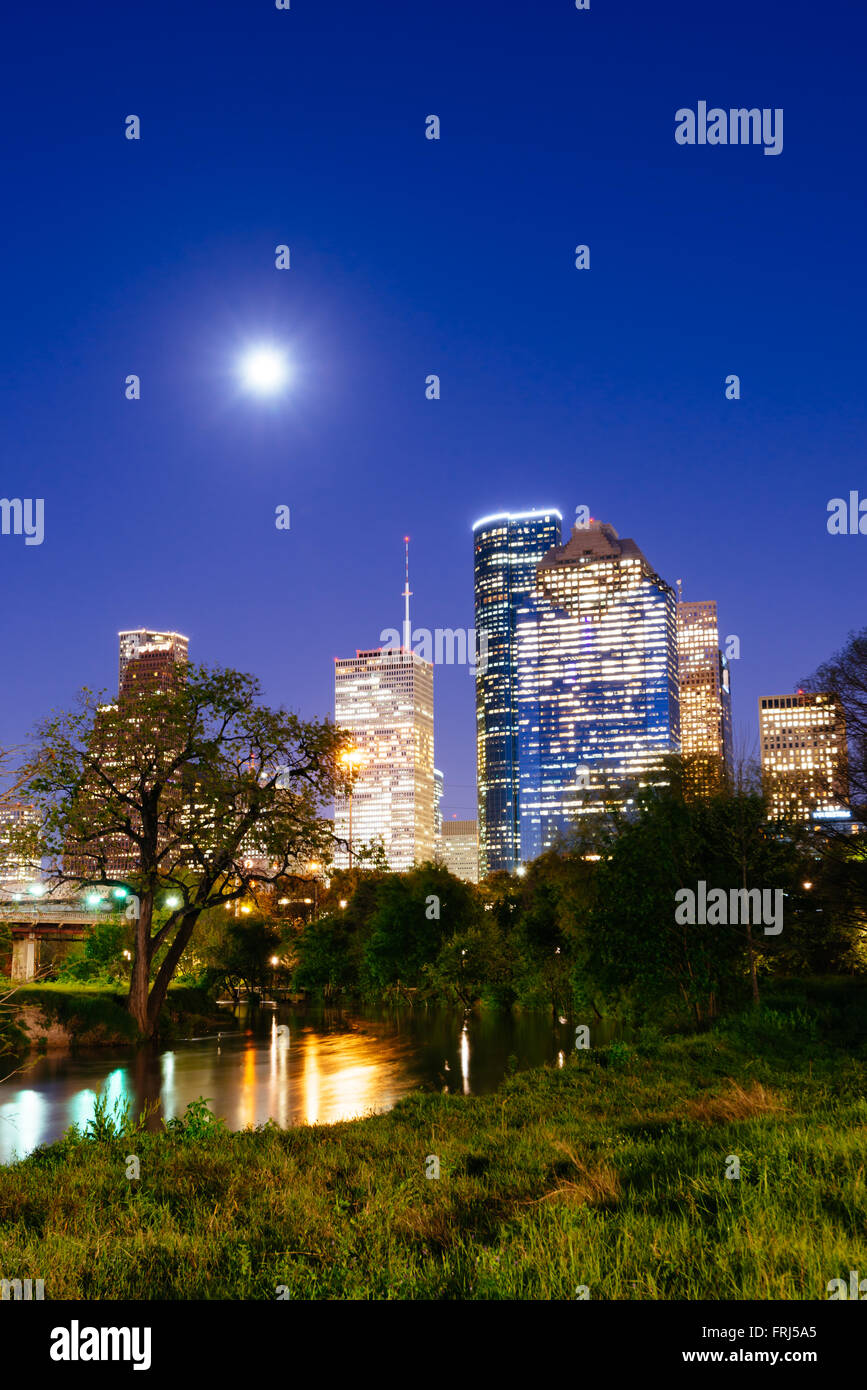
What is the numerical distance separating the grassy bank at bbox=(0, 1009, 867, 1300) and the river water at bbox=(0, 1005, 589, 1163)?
751 centimetres

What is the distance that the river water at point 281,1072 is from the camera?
2580 cm

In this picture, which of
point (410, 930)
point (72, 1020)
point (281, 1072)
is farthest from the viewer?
point (410, 930)

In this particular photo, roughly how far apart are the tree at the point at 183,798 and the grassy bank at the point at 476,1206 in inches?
813

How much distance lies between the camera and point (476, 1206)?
31.4ft

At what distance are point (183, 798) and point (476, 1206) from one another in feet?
96.3

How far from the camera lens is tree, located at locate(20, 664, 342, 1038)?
3625 centimetres

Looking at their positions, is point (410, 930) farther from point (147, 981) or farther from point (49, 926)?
point (147, 981)

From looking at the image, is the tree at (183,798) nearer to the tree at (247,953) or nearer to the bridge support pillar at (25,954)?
the bridge support pillar at (25,954)

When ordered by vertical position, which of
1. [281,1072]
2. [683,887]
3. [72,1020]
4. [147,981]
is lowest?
[281,1072]


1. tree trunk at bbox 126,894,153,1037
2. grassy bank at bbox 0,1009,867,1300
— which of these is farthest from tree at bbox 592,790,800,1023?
tree trunk at bbox 126,894,153,1037

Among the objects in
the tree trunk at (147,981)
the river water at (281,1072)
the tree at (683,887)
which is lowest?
the river water at (281,1072)

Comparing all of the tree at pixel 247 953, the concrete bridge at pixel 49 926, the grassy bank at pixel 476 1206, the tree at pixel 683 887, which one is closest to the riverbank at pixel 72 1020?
the concrete bridge at pixel 49 926

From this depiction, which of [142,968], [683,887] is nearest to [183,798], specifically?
[142,968]
